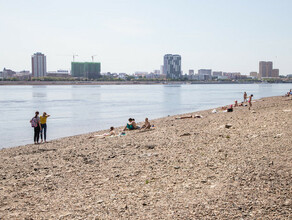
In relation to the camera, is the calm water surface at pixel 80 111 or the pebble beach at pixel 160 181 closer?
the pebble beach at pixel 160 181

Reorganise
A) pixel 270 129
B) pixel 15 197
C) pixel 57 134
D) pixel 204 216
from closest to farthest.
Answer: pixel 204 216 → pixel 15 197 → pixel 270 129 → pixel 57 134

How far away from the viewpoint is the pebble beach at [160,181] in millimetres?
6473

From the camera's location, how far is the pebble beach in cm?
647

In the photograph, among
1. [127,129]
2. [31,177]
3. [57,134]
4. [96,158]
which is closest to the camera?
[31,177]

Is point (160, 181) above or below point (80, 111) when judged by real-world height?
above

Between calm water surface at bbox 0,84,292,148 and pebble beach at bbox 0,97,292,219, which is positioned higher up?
pebble beach at bbox 0,97,292,219

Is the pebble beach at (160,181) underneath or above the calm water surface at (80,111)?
above

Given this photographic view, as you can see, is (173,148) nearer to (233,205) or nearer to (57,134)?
(233,205)

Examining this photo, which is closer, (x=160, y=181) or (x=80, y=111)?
(x=160, y=181)

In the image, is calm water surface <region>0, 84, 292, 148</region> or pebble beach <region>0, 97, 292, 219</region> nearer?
pebble beach <region>0, 97, 292, 219</region>

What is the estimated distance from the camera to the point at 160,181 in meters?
8.20

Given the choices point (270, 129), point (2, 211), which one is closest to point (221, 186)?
point (2, 211)

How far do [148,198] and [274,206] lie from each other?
100 inches

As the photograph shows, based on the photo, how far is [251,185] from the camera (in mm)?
7266
